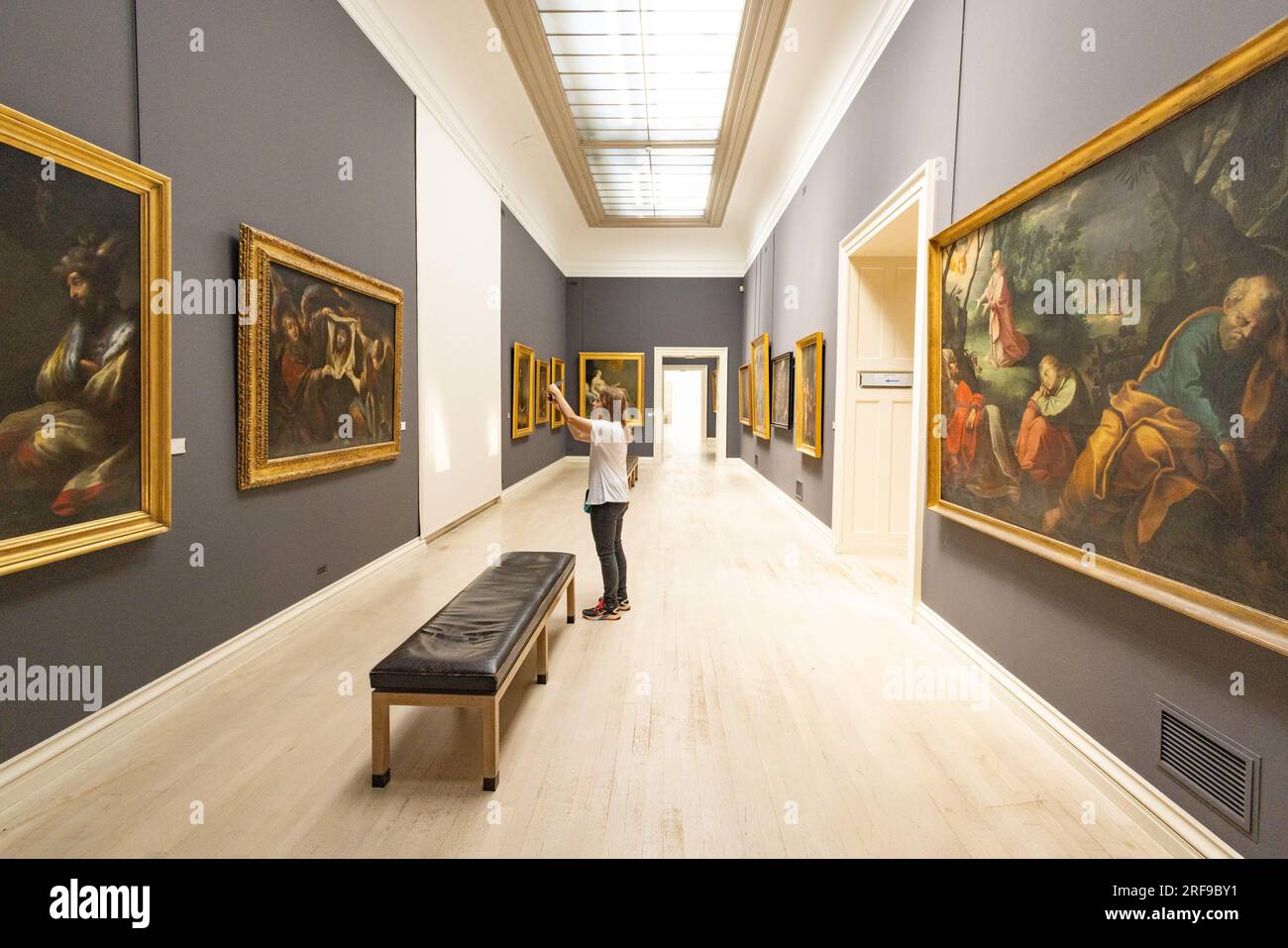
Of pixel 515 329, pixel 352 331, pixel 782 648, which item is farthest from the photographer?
pixel 515 329

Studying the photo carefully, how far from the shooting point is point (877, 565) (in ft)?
27.9

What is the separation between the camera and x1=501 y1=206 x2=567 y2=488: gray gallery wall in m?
14.3

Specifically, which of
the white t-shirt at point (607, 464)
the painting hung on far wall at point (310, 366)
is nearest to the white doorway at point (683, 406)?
the painting hung on far wall at point (310, 366)

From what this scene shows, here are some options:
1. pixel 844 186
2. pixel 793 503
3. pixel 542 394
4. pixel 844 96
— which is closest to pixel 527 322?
pixel 542 394

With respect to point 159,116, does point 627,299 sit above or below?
above

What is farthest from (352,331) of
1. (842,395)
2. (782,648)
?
(842,395)

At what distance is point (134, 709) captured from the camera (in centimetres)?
413

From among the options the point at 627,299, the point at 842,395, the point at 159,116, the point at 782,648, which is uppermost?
the point at 627,299

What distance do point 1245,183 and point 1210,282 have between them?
0.38m

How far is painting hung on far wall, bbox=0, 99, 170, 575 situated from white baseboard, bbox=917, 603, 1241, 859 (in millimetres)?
5586

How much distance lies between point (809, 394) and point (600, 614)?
20.2 feet

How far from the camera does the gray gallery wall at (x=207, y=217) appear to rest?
358cm

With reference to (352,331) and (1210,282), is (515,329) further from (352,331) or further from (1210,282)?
(1210,282)

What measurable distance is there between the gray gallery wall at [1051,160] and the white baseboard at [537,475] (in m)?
9.65
